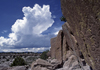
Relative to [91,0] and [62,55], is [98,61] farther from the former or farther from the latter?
[62,55]

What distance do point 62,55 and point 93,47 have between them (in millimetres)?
7724

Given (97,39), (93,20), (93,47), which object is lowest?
(93,47)

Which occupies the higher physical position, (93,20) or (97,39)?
(93,20)

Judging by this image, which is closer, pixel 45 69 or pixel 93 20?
pixel 93 20

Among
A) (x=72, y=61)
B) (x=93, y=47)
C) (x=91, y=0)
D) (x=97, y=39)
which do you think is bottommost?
(x=72, y=61)

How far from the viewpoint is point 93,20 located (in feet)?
8.86

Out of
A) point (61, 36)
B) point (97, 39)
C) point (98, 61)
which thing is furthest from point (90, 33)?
point (61, 36)

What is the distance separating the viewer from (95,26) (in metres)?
2.69

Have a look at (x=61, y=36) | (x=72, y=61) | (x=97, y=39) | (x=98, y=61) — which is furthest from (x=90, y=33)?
(x=61, y=36)

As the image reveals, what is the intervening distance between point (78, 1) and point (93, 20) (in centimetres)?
83

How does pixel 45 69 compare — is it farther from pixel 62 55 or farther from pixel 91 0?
pixel 91 0

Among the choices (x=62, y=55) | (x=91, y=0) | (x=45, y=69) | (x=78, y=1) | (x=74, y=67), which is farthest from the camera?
(x=62, y=55)

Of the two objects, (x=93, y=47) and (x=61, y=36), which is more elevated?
(x=61, y=36)

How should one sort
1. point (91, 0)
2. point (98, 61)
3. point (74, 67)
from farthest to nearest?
1. point (74, 67)
2. point (98, 61)
3. point (91, 0)
